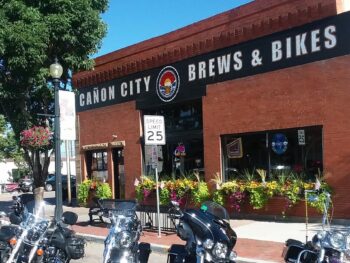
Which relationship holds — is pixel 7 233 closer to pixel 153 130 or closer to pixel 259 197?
pixel 153 130

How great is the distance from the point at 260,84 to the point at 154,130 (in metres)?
3.92

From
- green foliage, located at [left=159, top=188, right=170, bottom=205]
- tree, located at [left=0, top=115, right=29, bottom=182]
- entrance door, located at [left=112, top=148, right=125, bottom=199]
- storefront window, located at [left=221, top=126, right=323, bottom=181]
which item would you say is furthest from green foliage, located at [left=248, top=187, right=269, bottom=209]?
tree, located at [left=0, top=115, right=29, bottom=182]

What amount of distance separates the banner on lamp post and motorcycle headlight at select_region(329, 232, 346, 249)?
30.9 feet

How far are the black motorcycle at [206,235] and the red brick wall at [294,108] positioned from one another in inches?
285

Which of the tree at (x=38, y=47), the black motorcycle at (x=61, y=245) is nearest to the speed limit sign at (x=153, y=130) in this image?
the black motorcycle at (x=61, y=245)

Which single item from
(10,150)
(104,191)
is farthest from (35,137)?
(10,150)

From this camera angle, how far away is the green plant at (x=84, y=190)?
68.3 ft

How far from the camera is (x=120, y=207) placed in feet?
22.1

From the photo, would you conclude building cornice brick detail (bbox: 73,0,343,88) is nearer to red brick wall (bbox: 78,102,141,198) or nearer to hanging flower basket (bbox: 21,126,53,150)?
red brick wall (bbox: 78,102,141,198)

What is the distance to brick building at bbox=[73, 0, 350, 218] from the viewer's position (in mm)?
12648

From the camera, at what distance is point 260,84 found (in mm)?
14289

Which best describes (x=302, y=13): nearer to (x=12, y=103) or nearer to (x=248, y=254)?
(x=248, y=254)

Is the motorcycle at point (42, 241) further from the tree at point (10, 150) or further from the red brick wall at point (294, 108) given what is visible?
the tree at point (10, 150)

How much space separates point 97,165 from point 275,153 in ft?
31.0
